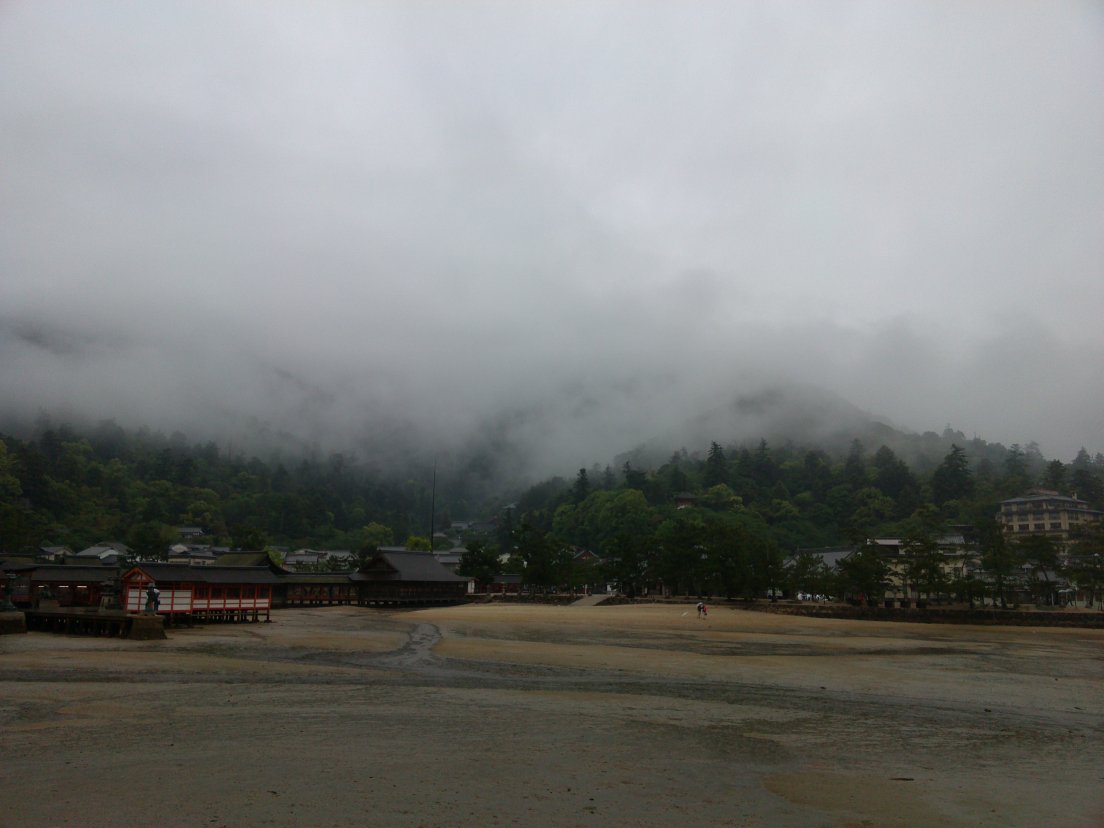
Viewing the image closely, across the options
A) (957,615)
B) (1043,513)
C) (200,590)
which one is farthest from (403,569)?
(1043,513)

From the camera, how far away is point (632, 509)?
128375mm

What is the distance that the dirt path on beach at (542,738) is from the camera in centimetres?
1051

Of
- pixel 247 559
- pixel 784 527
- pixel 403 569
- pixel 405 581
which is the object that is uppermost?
pixel 784 527

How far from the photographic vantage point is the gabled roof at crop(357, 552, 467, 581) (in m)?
78.8

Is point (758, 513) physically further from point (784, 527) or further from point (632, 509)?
point (632, 509)

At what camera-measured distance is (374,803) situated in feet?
34.0

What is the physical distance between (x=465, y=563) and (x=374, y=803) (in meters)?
85.1

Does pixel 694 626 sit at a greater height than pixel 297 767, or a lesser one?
lesser

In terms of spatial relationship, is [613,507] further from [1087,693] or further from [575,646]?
[1087,693]

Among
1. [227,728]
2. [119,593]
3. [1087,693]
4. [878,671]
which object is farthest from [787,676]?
[119,593]

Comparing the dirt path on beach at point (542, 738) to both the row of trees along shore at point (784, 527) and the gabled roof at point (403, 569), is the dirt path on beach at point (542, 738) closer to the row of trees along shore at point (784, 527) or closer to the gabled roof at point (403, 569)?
the row of trees along shore at point (784, 527)

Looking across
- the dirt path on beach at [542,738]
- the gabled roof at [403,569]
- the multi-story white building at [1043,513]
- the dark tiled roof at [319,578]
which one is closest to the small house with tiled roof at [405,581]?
the gabled roof at [403,569]

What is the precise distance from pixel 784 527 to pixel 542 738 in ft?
406

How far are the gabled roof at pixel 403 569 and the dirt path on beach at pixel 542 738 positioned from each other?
46.6 metres
